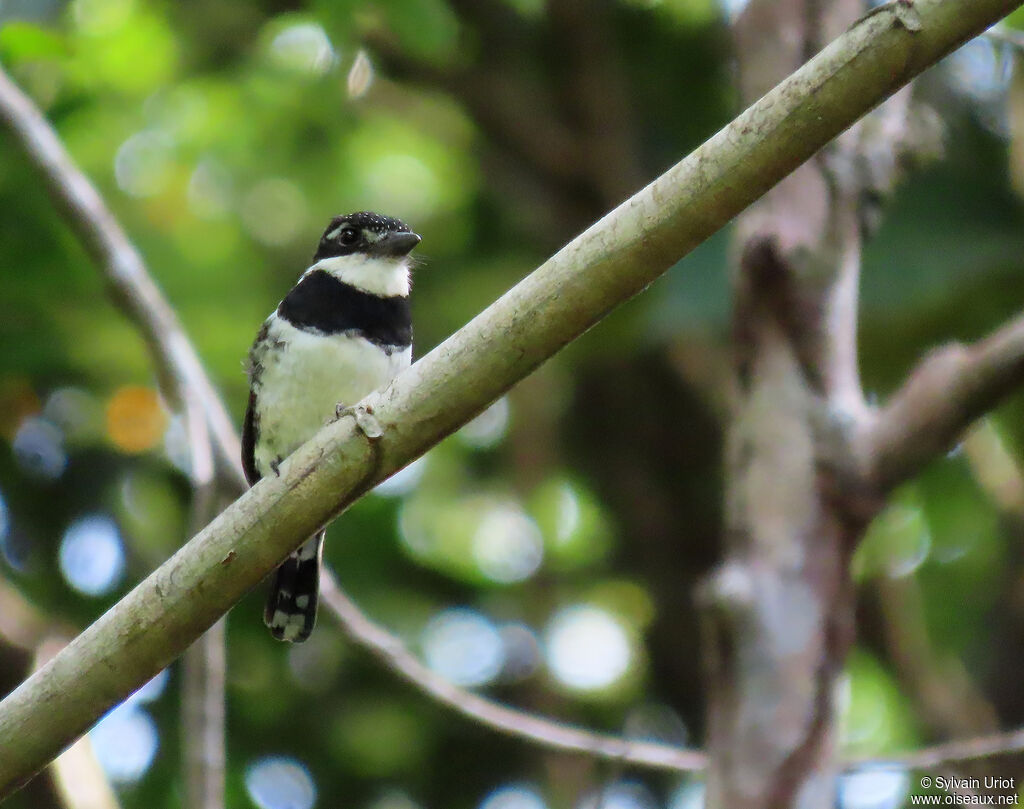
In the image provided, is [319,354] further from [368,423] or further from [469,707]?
[368,423]

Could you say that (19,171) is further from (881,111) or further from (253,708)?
(881,111)

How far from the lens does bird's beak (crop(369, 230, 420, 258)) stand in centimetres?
465

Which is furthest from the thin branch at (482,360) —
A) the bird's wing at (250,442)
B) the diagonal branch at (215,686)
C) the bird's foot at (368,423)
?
the bird's wing at (250,442)

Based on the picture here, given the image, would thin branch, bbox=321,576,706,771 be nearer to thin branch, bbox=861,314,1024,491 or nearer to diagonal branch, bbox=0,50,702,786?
diagonal branch, bbox=0,50,702,786

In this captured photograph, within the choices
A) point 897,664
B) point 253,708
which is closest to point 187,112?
point 253,708

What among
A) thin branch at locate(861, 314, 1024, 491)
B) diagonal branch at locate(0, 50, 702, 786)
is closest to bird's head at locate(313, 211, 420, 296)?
diagonal branch at locate(0, 50, 702, 786)

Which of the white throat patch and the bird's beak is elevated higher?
the bird's beak

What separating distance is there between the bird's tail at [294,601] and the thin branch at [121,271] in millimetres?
505

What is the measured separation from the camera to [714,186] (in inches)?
94.5

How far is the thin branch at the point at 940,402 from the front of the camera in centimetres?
367

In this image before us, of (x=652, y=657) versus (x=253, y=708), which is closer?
(x=253, y=708)

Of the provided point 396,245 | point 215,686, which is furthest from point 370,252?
point 215,686

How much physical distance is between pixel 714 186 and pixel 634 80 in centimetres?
472

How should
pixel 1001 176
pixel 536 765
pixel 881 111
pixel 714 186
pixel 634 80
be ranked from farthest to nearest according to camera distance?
pixel 634 80, pixel 536 765, pixel 1001 176, pixel 881 111, pixel 714 186
